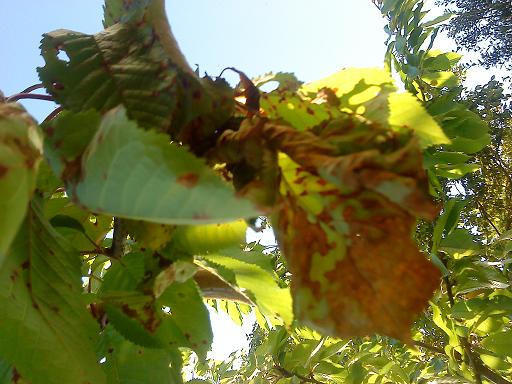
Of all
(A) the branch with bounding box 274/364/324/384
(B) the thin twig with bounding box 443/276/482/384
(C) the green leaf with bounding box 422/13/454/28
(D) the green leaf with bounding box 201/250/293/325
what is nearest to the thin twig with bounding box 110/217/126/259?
(D) the green leaf with bounding box 201/250/293/325

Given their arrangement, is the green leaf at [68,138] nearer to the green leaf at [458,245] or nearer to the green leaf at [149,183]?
the green leaf at [149,183]

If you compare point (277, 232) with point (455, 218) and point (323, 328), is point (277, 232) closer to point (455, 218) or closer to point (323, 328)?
point (323, 328)

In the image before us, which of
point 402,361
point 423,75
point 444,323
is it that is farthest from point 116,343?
point 402,361

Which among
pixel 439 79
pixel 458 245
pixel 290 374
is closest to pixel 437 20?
pixel 439 79

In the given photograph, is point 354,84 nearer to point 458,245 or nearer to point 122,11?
point 122,11

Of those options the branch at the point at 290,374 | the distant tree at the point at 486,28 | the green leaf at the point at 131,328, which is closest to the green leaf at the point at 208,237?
the green leaf at the point at 131,328
